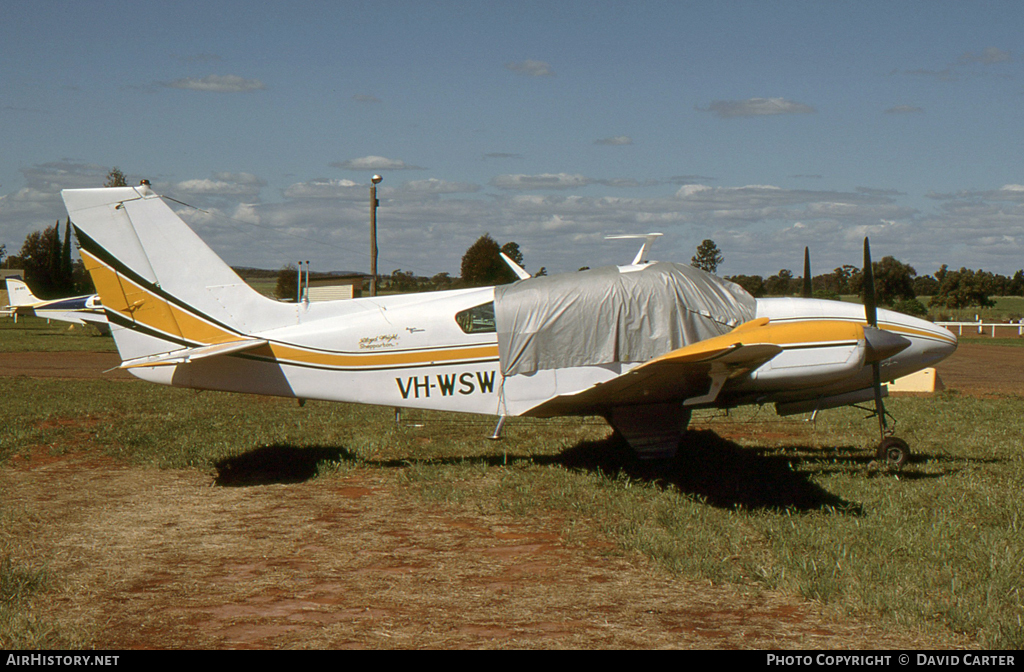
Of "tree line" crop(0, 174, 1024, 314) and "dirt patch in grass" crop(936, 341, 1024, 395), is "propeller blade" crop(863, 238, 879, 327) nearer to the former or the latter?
"dirt patch in grass" crop(936, 341, 1024, 395)

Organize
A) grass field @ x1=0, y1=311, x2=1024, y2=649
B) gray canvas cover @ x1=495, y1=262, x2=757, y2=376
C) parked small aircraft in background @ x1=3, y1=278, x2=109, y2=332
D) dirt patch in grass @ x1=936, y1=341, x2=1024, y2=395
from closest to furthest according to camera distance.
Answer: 1. grass field @ x1=0, y1=311, x2=1024, y2=649
2. gray canvas cover @ x1=495, y1=262, x2=757, y2=376
3. dirt patch in grass @ x1=936, y1=341, x2=1024, y2=395
4. parked small aircraft in background @ x1=3, y1=278, x2=109, y2=332

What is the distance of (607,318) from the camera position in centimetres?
919

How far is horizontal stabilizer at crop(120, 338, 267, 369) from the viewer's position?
8.88 m

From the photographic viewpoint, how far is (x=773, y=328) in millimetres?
7805

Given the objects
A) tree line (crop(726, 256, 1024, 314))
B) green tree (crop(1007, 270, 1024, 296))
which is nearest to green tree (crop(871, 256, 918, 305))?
tree line (crop(726, 256, 1024, 314))

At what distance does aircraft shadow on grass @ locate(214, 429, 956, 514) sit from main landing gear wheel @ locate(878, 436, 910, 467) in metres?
0.17

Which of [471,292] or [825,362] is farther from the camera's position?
[471,292]

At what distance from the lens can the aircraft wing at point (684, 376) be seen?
24.2 feet

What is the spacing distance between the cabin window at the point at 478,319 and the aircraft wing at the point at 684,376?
1.17m

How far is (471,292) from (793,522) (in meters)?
4.70

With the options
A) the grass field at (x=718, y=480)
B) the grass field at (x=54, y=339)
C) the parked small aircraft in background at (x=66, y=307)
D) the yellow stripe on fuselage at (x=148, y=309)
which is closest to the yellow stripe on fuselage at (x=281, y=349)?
the yellow stripe on fuselage at (x=148, y=309)
